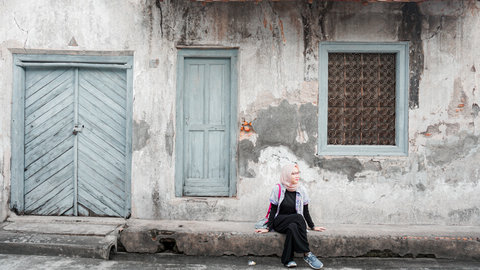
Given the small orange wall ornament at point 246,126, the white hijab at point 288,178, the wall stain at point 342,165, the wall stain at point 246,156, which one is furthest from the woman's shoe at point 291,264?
the small orange wall ornament at point 246,126

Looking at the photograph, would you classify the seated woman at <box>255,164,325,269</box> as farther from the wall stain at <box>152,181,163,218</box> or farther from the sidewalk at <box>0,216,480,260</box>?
the wall stain at <box>152,181,163,218</box>

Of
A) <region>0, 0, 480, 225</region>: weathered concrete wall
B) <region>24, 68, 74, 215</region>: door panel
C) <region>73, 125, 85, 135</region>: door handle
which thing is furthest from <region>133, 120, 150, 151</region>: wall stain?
<region>24, 68, 74, 215</region>: door panel

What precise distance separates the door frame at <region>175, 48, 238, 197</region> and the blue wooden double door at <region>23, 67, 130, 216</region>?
0.78 meters

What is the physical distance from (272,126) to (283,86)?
580 millimetres

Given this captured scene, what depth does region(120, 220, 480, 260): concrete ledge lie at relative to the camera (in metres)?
4.95

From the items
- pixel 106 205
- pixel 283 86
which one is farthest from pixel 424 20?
pixel 106 205

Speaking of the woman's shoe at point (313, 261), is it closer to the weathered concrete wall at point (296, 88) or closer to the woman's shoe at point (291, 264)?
the woman's shoe at point (291, 264)

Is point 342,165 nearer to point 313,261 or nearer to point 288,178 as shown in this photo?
point 288,178

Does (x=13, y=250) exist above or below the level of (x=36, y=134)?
below

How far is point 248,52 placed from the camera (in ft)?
18.2

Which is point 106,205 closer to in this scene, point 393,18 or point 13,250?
point 13,250

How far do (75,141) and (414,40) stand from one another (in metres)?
5.01

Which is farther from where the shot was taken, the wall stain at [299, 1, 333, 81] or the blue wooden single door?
the blue wooden single door

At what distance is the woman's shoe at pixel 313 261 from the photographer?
457cm
